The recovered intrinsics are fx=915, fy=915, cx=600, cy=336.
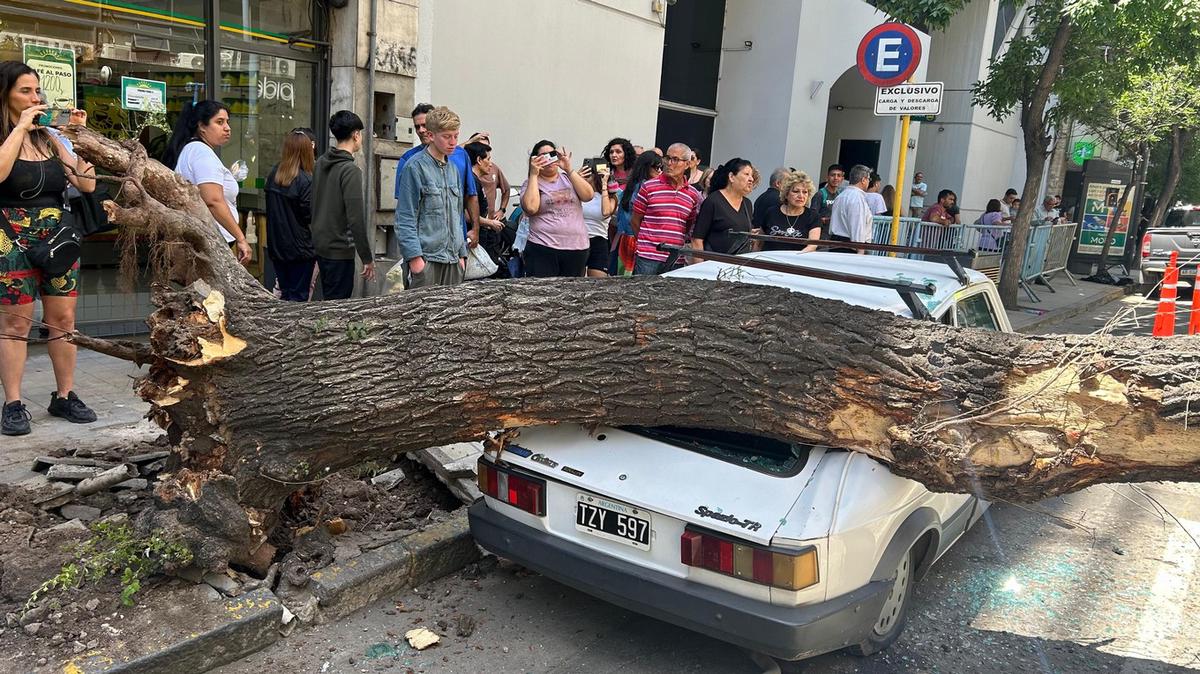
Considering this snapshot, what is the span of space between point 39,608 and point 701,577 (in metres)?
2.32

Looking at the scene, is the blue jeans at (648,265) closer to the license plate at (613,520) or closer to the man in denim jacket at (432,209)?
the man in denim jacket at (432,209)

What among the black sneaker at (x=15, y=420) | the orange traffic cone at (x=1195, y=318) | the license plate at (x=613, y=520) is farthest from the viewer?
the orange traffic cone at (x=1195, y=318)

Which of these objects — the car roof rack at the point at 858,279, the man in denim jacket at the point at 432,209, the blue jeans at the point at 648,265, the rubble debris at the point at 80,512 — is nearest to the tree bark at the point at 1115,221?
the blue jeans at the point at 648,265

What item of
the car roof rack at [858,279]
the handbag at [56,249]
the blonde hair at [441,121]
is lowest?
the handbag at [56,249]

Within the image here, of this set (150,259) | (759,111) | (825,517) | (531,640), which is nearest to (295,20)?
(150,259)

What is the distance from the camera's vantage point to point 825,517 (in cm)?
311

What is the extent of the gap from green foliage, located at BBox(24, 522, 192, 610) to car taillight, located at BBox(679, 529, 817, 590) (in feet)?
6.16

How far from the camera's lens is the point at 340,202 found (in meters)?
5.93

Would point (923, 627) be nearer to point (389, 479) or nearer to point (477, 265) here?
point (389, 479)

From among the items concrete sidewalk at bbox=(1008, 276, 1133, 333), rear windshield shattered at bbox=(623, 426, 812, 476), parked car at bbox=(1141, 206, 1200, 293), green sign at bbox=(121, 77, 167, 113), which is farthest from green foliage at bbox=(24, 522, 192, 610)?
parked car at bbox=(1141, 206, 1200, 293)

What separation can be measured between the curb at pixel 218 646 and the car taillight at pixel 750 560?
1.59 meters

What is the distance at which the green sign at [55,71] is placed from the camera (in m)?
6.61

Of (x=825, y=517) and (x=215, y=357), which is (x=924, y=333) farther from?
(x=215, y=357)

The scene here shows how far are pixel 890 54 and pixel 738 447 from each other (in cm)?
599
